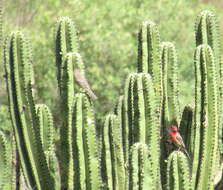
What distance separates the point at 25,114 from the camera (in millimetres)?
6293

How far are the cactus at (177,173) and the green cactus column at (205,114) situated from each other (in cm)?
64

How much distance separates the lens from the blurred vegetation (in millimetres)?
15266

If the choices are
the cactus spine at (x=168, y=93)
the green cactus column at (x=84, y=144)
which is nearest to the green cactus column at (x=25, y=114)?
the green cactus column at (x=84, y=144)

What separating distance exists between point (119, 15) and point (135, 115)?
10511 millimetres

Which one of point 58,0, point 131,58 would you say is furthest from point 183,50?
point 58,0

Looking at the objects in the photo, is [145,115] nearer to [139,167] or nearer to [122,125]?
[139,167]

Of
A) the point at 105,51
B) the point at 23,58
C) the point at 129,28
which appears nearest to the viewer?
the point at 23,58

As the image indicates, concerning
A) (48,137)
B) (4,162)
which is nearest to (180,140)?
(48,137)

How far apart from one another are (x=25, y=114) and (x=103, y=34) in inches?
376

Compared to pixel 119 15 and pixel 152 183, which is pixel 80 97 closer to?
pixel 152 183

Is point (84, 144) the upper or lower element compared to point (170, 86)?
lower

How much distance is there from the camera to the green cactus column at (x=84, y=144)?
226 inches

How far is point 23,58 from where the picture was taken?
635 cm

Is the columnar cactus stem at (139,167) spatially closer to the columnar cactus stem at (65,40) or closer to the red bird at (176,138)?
the red bird at (176,138)
